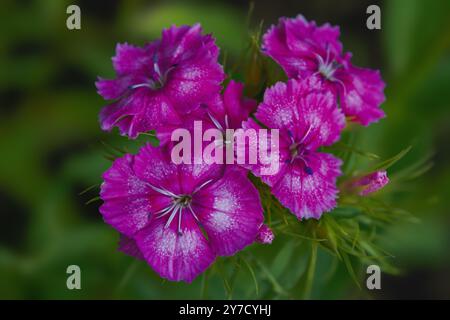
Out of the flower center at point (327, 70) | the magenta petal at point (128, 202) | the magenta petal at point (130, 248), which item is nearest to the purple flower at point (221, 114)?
the magenta petal at point (128, 202)

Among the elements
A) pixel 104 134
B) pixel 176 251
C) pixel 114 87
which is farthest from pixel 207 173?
pixel 104 134

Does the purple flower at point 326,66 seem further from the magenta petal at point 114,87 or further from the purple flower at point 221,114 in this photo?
the magenta petal at point 114,87

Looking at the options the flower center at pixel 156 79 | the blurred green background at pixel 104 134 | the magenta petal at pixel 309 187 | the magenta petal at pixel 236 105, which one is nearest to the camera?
the magenta petal at pixel 309 187

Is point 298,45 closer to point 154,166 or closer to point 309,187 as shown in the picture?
point 309,187

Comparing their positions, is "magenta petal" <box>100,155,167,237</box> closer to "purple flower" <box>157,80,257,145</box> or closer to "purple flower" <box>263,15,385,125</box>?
"purple flower" <box>157,80,257,145</box>

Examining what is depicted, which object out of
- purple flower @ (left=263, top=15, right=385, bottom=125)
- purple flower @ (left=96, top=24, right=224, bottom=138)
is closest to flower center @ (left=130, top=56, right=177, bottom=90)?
purple flower @ (left=96, top=24, right=224, bottom=138)

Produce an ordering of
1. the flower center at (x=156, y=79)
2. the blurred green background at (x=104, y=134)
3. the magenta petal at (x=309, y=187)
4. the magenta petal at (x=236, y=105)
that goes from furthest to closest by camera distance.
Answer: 1. the blurred green background at (x=104, y=134)
2. the flower center at (x=156, y=79)
3. the magenta petal at (x=236, y=105)
4. the magenta petal at (x=309, y=187)
